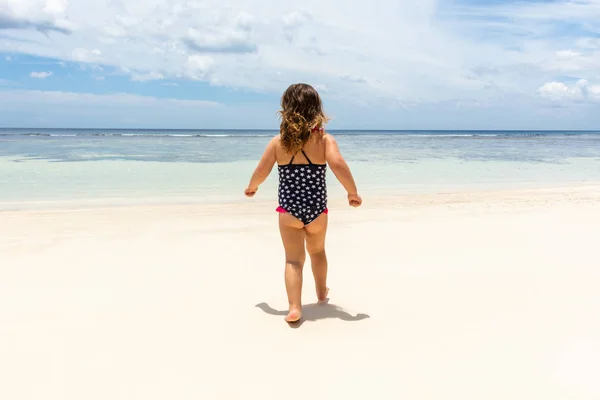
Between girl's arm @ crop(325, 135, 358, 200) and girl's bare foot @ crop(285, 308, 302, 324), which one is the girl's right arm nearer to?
girl's arm @ crop(325, 135, 358, 200)

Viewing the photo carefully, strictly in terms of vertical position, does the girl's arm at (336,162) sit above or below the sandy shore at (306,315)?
above

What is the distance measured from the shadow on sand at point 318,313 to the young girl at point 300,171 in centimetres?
16

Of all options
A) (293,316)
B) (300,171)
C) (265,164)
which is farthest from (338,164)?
(293,316)

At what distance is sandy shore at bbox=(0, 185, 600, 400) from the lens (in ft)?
8.39

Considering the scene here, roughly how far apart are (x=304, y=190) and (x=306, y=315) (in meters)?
0.92

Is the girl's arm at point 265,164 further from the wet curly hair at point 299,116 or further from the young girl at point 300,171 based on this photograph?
the wet curly hair at point 299,116

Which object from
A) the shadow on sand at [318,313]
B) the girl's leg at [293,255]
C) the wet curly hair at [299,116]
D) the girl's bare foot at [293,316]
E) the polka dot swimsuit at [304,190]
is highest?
the wet curly hair at [299,116]

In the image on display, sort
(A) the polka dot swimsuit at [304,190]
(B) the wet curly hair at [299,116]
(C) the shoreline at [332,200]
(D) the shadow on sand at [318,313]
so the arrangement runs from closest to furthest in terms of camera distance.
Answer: (B) the wet curly hair at [299,116]
(A) the polka dot swimsuit at [304,190]
(D) the shadow on sand at [318,313]
(C) the shoreline at [332,200]

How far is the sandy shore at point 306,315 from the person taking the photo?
101 inches

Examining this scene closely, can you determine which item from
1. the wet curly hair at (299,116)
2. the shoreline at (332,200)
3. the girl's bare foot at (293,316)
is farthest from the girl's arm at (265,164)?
the shoreline at (332,200)

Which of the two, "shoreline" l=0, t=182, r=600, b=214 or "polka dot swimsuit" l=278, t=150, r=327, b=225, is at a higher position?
"polka dot swimsuit" l=278, t=150, r=327, b=225

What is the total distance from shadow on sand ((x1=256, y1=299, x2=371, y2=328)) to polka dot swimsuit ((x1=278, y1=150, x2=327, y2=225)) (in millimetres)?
686

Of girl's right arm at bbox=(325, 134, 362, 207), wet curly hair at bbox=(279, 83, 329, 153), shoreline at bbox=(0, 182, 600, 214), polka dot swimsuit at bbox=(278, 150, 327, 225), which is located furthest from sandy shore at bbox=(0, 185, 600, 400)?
shoreline at bbox=(0, 182, 600, 214)

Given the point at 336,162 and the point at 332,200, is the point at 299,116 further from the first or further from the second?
the point at 332,200
